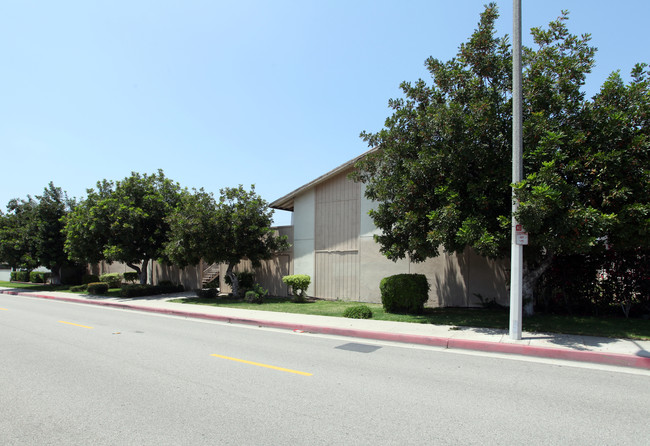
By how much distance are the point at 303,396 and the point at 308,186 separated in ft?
46.9

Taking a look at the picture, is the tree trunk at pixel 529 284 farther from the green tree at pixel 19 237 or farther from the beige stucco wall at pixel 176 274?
the green tree at pixel 19 237

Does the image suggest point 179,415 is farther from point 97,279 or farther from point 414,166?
point 97,279

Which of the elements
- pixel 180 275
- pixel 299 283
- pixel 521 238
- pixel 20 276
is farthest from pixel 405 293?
pixel 20 276

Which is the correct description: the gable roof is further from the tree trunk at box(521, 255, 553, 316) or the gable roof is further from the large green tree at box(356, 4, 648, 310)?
the tree trunk at box(521, 255, 553, 316)

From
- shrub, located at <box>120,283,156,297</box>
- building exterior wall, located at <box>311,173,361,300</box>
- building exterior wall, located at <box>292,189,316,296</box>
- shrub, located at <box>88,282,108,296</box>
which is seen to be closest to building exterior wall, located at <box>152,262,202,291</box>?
shrub, located at <box>120,283,156,297</box>

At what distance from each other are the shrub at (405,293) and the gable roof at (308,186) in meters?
5.86

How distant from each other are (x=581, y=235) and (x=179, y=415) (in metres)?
8.47

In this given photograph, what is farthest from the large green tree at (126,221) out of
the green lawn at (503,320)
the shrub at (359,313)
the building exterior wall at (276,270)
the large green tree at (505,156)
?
the large green tree at (505,156)

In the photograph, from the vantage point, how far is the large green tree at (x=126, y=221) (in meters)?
21.2

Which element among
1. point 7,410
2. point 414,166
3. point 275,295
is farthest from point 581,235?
point 275,295

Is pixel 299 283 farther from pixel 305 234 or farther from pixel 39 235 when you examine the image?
pixel 39 235

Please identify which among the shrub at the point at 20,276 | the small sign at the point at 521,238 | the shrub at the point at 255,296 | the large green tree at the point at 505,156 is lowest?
the shrub at the point at 20,276

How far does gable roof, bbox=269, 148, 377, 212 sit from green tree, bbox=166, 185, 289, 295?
126 centimetres

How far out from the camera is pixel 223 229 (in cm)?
1772
